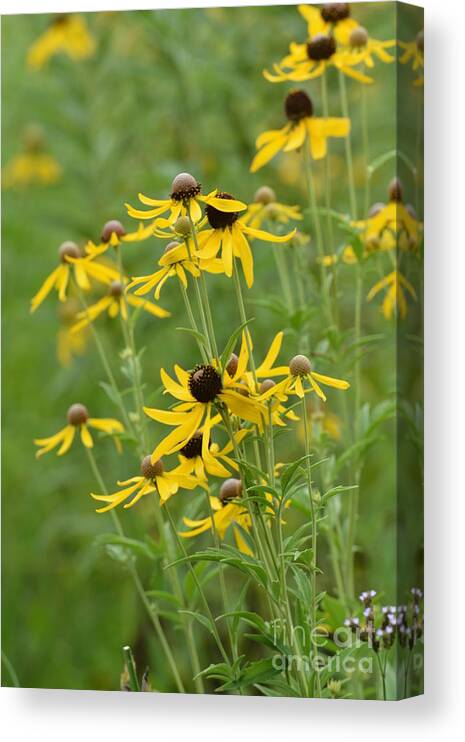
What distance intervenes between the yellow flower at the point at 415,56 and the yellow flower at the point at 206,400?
1.75ft

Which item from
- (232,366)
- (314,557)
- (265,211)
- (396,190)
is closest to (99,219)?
(265,211)

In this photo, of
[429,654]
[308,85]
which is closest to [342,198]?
[308,85]

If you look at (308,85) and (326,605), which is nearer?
(326,605)

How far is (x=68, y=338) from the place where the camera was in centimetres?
272

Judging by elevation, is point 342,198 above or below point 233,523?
above

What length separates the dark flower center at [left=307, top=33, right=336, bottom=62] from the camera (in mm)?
2217

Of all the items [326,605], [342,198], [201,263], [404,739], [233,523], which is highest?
[201,263]

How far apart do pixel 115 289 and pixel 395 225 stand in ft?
1.55

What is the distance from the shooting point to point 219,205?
1883 mm

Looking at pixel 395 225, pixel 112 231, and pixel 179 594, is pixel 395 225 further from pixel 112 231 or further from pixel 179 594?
pixel 179 594

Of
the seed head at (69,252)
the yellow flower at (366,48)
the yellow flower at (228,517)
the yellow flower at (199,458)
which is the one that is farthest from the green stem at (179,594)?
the yellow flower at (366,48)

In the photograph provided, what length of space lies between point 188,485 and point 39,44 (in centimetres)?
95

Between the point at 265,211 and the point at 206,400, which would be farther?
the point at 265,211

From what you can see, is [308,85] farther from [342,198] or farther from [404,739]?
[404,739]
